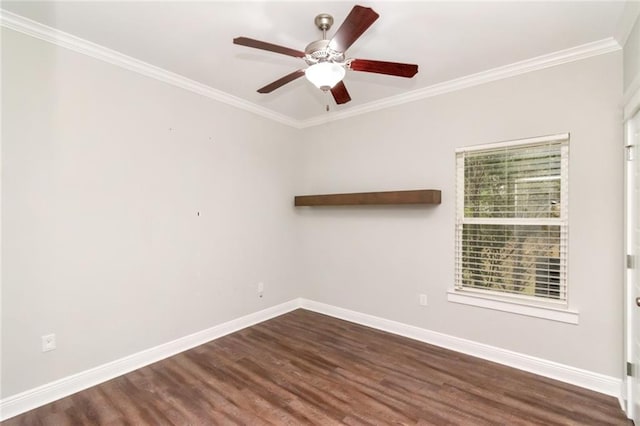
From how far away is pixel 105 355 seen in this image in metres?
2.55

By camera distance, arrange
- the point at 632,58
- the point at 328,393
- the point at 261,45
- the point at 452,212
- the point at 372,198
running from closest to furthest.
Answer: the point at 261,45
the point at 632,58
the point at 328,393
the point at 452,212
the point at 372,198

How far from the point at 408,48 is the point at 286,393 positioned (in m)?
2.86

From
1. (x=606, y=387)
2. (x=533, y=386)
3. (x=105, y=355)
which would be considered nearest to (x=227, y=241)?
(x=105, y=355)

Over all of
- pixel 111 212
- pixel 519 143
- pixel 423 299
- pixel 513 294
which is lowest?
pixel 423 299

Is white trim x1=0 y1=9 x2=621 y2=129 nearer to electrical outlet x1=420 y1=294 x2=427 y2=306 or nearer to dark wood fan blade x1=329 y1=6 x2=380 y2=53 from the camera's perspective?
dark wood fan blade x1=329 y1=6 x2=380 y2=53

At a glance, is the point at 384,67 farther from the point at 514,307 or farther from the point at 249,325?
the point at 249,325

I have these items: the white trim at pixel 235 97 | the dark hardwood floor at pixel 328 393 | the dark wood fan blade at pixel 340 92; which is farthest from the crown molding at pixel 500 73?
the dark hardwood floor at pixel 328 393

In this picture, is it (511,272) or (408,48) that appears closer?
(408,48)

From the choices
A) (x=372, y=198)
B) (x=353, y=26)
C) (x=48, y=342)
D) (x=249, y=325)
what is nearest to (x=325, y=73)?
(x=353, y=26)

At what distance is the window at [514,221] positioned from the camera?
8.56ft

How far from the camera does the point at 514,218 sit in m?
2.80

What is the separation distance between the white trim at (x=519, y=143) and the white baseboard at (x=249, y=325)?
72.8 inches

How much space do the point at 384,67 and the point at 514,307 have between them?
7.68 feet

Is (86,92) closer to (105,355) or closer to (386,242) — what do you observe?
(105,355)
